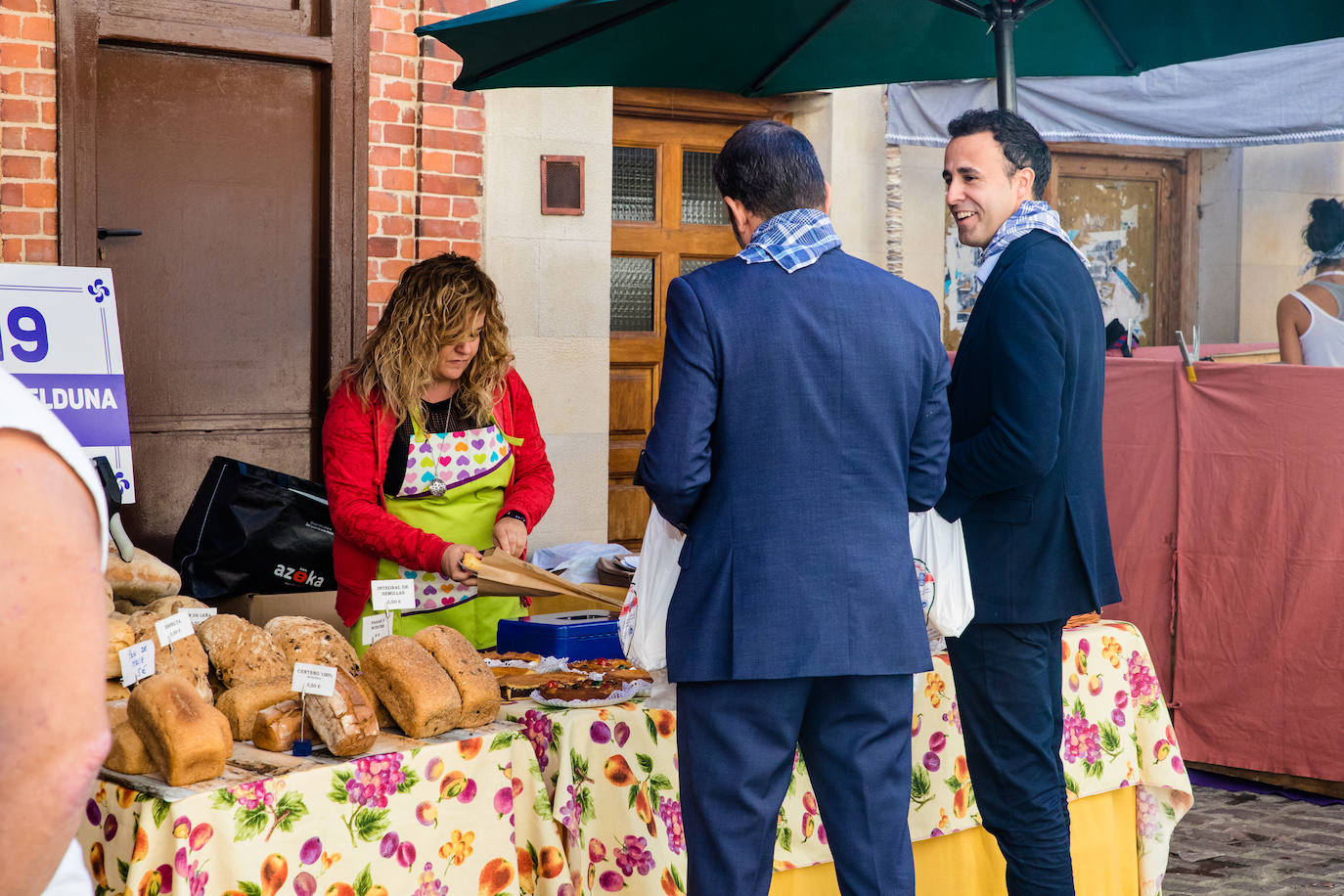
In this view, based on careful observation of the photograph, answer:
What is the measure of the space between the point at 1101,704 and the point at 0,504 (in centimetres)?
312

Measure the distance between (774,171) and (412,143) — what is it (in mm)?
3259

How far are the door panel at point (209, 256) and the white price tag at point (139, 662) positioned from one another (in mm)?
2609

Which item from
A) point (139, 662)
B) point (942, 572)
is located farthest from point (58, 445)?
point (942, 572)

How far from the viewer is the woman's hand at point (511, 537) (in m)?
3.71

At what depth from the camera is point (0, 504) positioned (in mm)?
1008

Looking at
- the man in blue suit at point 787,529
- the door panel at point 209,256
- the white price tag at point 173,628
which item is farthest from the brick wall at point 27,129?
the man in blue suit at point 787,529

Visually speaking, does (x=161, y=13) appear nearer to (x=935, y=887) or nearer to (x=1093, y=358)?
(x=1093, y=358)

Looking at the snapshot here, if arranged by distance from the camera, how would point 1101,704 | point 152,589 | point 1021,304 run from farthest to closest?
point 152,589
point 1101,704
point 1021,304

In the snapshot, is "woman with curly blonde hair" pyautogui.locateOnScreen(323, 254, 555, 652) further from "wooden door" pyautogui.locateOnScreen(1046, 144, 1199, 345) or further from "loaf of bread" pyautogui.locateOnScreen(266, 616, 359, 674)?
"wooden door" pyautogui.locateOnScreen(1046, 144, 1199, 345)

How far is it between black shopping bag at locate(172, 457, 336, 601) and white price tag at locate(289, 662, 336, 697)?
222 centimetres

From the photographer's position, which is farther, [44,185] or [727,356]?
[44,185]

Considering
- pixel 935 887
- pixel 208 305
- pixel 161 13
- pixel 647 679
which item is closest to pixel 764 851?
pixel 647 679

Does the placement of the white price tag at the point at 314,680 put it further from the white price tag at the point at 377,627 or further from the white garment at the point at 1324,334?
the white garment at the point at 1324,334

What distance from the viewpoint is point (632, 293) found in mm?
6340
